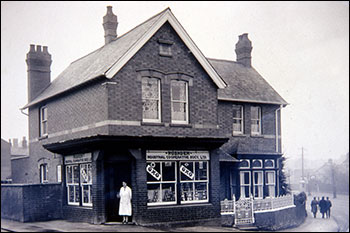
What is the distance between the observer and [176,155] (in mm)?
19203

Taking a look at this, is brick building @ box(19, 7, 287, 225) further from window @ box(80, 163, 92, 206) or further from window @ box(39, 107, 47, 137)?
window @ box(39, 107, 47, 137)

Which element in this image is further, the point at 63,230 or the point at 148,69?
the point at 148,69

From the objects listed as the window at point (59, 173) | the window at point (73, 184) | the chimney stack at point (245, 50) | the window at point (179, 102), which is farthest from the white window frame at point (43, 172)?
the chimney stack at point (245, 50)

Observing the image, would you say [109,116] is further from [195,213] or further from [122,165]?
[195,213]

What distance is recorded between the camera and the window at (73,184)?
19766 millimetres

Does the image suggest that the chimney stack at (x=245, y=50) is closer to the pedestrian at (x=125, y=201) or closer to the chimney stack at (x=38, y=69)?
the chimney stack at (x=38, y=69)

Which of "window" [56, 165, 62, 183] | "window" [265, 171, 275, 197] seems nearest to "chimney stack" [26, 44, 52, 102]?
"window" [56, 165, 62, 183]

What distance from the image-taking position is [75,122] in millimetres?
21125

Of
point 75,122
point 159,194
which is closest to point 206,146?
point 159,194

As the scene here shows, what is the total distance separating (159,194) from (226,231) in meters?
3.39

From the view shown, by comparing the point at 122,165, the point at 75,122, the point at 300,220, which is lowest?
the point at 300,220

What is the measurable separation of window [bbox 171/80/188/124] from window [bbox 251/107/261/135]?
27.2 feet

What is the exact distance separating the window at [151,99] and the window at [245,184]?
29.6 feet

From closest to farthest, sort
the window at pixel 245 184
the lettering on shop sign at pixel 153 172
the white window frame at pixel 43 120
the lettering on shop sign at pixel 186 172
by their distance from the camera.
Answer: the lettering on shop sign at pixel 153 172 → the lettering on shop sign at pixel 186 172 → the white window frame at pixel 43 120 → the window at pixel 245 184
